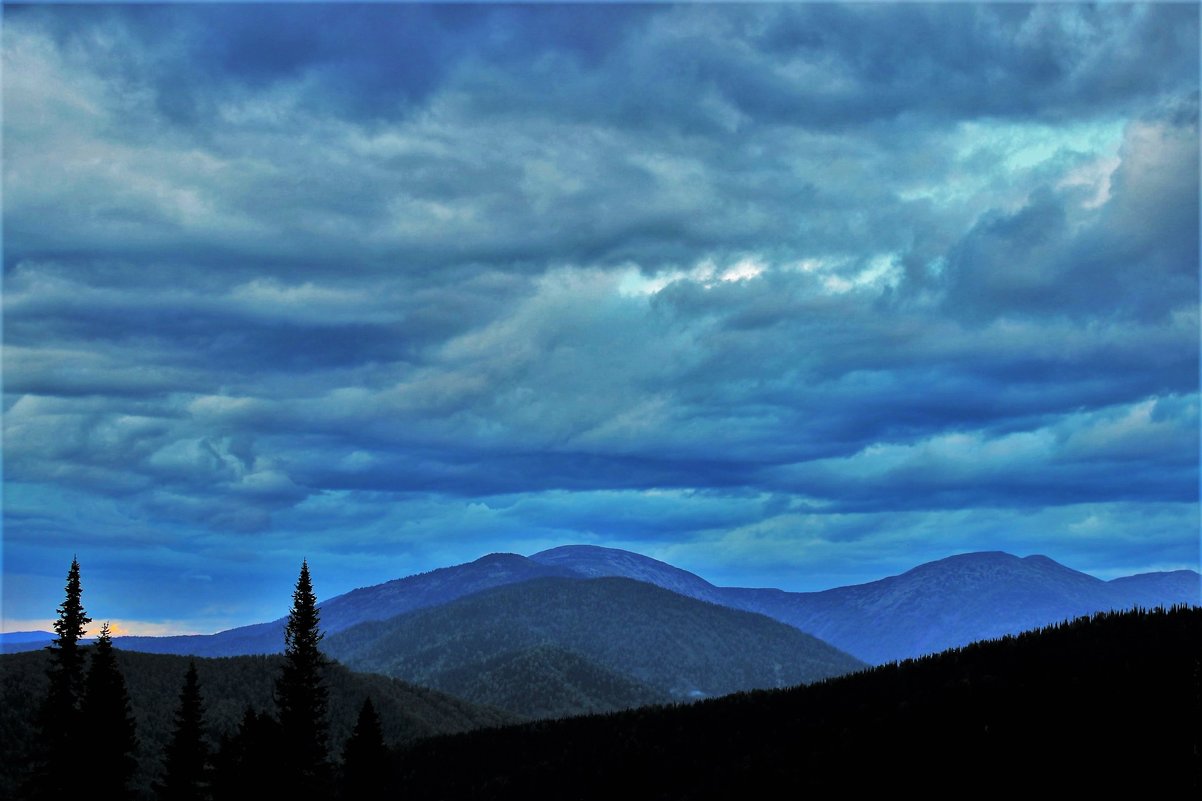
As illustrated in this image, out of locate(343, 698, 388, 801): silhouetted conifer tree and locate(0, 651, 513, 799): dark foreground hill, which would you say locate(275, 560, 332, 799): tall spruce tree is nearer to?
locate(343, 698, 388, 801): silhouetted conifer tree

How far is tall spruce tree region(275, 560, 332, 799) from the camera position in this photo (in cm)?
7081

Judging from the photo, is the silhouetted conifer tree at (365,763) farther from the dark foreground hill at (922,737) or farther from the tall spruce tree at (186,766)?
the dark foreground hill at (922,737)

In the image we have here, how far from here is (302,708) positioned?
271 ft

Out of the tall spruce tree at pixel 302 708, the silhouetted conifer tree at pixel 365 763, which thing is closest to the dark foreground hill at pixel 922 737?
the silhouetted conifer tree at pixel 365 763

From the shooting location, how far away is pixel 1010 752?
87000 mm

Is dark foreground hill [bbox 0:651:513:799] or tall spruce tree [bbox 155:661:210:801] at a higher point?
dark foreground hill [bbox 0:651:513:799]

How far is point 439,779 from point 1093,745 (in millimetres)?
111007

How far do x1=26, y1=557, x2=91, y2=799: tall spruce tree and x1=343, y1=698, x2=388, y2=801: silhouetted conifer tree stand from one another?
14.5 metres

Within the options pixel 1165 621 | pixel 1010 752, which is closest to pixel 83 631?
pixel 1010 752

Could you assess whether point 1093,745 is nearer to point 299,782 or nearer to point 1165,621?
point 1165,621

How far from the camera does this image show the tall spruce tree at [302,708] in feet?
232

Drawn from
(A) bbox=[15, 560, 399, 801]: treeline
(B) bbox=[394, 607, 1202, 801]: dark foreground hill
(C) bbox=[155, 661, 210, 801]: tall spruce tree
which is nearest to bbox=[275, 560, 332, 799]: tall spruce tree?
(A) bbox=[15, 560, 399, 801]: treeline

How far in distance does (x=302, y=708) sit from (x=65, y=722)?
52.1ft

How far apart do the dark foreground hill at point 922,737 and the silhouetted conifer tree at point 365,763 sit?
38.5 meters
